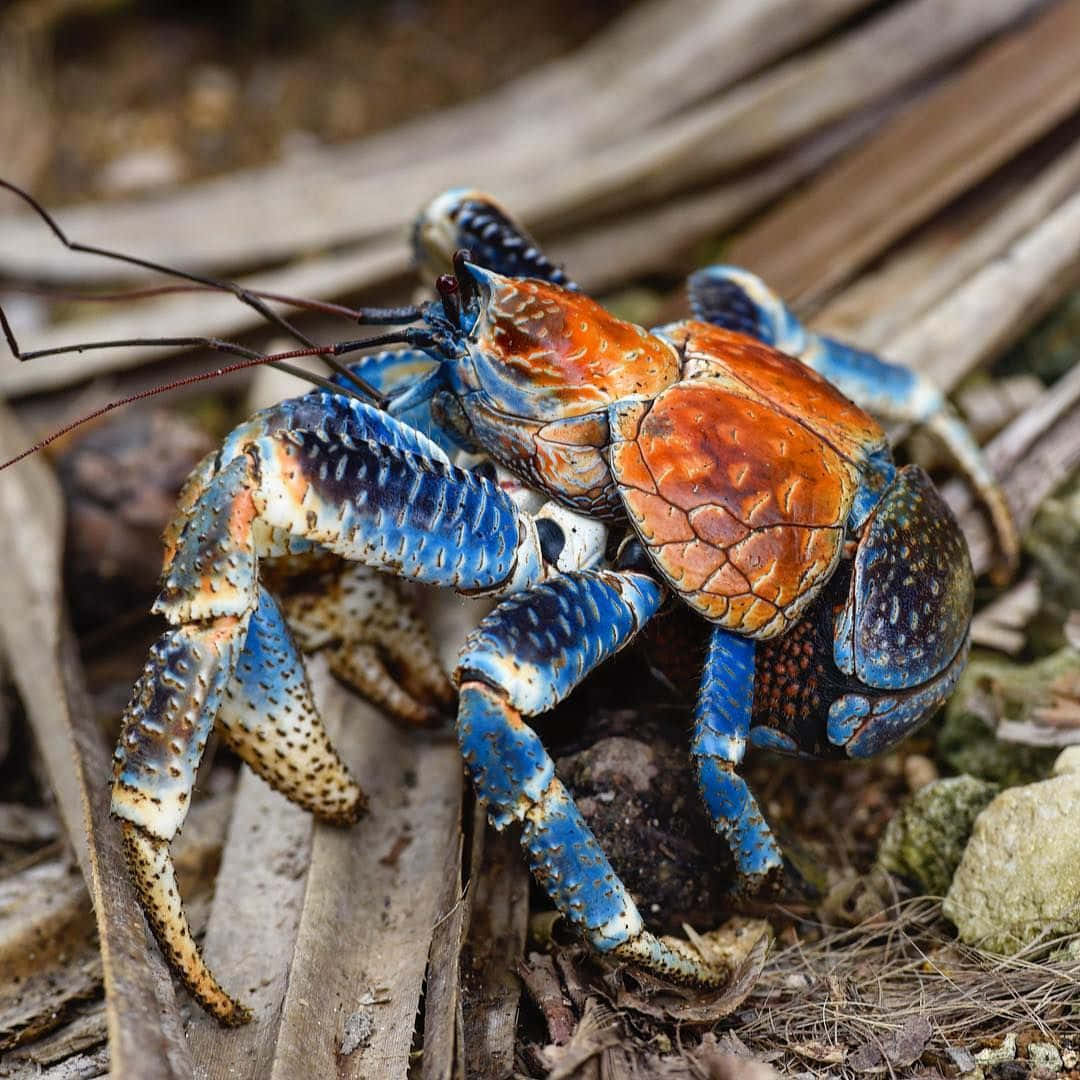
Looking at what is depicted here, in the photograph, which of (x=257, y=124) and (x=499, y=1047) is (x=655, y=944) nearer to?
(x=499, y=1047)

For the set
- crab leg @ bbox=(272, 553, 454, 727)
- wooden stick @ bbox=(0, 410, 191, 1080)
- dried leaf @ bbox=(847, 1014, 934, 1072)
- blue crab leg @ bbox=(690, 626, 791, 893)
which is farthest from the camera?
crab leg @ bbox=(272, 553, 454, 727)

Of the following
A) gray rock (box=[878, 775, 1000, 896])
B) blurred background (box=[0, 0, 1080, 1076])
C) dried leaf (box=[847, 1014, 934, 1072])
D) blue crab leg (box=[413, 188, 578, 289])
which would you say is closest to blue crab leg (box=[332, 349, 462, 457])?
blue crab leg (box=[413, 188, 578, 289])

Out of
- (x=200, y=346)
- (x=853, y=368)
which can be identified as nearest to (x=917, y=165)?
(x=853, y=368)

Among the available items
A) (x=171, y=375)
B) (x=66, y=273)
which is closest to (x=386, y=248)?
(x=171, y=375)

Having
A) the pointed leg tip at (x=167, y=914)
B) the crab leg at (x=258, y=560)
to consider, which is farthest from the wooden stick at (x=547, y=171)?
the pointed leg tip at (x=167, y=914)

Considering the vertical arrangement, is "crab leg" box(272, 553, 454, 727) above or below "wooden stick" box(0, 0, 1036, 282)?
below

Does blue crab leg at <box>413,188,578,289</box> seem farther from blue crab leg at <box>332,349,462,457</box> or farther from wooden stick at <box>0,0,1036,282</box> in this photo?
wooden stick at <box>0,0,1036,282</box>

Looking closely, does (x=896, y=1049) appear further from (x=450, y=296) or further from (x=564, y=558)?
(x=450, y=296)
